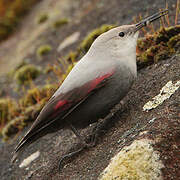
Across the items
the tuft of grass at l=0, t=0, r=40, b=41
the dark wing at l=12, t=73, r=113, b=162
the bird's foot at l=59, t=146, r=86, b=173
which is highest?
the tuft of grass at l=0, t=0, r=40, b=41

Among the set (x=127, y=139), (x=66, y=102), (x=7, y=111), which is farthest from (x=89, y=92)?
(x=7, y=111)

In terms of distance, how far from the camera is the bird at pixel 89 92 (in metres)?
3.33

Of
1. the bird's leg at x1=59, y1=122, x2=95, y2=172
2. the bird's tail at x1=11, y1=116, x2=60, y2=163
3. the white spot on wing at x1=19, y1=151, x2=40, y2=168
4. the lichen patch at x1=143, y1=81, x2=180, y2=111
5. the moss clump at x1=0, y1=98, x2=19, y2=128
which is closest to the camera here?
the lichen patch at x1=143, y1=81, x2=180, y2=111

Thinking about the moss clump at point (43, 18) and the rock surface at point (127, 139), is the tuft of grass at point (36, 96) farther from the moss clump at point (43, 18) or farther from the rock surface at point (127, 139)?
the moss clump at point (43, 18)

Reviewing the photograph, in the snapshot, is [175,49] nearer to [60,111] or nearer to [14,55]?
[60,111]

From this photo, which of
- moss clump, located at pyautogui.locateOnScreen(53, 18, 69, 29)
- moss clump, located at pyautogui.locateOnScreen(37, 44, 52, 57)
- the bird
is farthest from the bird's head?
moss clump, located at pyautogui.locateOnScreen(53, 18, 69, 29)

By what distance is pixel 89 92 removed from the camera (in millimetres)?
3340

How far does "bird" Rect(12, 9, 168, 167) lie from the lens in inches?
131

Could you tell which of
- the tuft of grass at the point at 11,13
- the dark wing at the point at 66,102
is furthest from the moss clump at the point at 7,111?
the tuft of grass at the point at 11,13

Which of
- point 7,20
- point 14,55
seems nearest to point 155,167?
point 14,55

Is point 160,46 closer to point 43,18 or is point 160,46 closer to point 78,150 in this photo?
point 78,150

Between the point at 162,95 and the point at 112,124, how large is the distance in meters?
0.74

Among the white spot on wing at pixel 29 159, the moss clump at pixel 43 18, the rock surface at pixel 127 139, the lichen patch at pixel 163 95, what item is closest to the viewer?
the rock surface at pixel 127 139

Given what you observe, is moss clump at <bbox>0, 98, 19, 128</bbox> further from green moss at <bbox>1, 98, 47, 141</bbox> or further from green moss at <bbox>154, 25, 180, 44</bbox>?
green moss at <bbox>154, 25, 180, 44</bbox>
